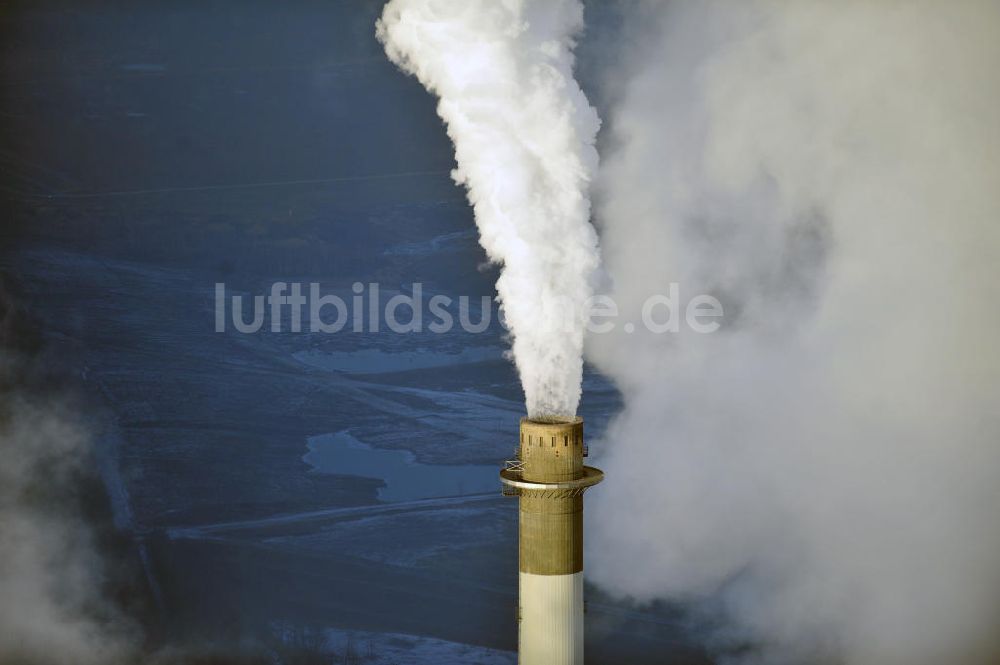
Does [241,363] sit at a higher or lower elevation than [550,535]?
higher

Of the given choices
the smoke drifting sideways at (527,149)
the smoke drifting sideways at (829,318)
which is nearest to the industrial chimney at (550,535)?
the smoke drifting sideways at (527,149)

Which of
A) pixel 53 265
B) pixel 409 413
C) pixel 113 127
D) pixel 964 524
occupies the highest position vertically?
pixel 113 127

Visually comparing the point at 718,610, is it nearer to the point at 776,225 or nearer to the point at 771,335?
the point at 771,335

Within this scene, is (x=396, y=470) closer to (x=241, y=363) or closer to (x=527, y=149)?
(x=241, y=363)

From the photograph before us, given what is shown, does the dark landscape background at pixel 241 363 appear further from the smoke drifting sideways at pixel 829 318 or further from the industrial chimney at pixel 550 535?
the industrial chimney at pixel 550 535

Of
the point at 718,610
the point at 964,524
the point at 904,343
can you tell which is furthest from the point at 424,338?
the point at 964,524

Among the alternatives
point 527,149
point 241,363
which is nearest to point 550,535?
point 527,149
